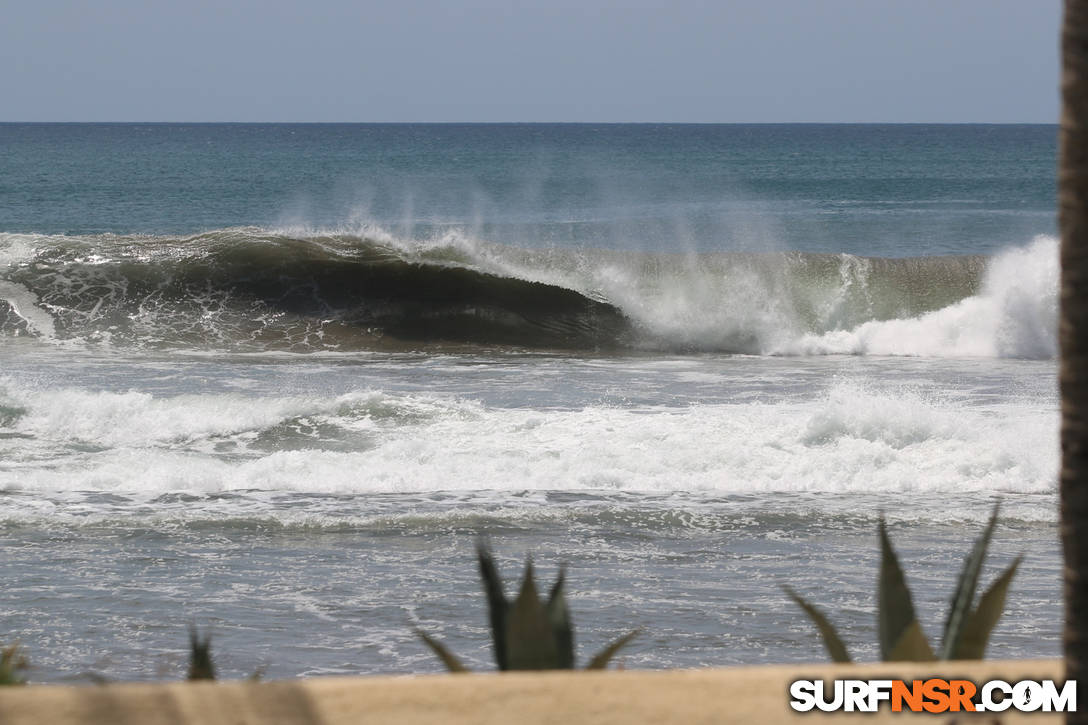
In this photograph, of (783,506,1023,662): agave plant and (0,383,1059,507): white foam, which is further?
(0,383,1059,507): white foam

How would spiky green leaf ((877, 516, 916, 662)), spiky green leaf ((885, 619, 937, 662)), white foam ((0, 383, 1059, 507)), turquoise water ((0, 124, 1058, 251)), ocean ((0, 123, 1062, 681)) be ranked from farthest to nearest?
turquoise water ((0, 124, 1058, 251)) < white foam ((0, 383, 1059, 507)) < ocean ((0, 123, 1062, 681)) < spiky green leaf ((877, 516, 916, 662)) < spiky green leaf ((885, 619, 937, 662))

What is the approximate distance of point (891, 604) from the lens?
3.09m

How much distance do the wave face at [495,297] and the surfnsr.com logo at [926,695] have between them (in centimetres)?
1628

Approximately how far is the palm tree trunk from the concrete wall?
484 mm

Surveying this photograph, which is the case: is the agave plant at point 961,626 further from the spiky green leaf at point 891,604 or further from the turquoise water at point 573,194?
the turquoise water at point 573,194

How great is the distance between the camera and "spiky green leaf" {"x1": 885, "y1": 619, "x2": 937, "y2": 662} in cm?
291

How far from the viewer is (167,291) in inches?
822

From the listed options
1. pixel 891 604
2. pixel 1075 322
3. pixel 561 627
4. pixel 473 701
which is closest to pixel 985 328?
pixel 891 604

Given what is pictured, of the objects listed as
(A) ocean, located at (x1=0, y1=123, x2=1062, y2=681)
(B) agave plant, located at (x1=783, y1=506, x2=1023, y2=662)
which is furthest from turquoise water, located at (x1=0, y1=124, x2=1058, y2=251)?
(B) agave plant, located at (x1=783, y1=506, x2=1023, y2=662)

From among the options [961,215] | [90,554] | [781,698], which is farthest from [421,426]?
[961,215]

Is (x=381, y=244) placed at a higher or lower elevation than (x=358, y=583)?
higher

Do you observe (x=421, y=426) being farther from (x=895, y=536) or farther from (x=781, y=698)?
(x=781, y=698)

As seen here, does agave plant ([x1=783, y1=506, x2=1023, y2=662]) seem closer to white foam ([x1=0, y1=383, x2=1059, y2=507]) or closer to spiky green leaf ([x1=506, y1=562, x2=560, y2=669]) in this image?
spiky green leaf ([x1=506, y1=562, x2=560, y2=669])

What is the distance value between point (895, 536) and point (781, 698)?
19.9 feet
